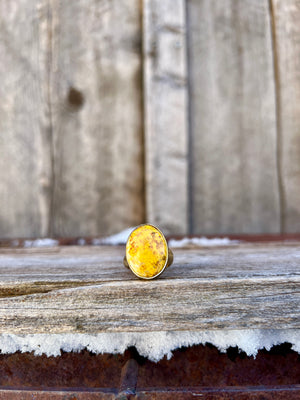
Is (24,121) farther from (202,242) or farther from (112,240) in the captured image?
(202,242)

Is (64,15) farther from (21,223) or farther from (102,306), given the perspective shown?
(102,306)

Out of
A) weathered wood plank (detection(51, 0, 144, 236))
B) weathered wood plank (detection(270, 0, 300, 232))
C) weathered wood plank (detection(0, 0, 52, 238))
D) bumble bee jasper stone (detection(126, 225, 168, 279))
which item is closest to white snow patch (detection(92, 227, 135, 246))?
weathered wood plank (detection(51, 0, 144, 236))

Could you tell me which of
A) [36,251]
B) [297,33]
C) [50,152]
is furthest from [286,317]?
[297,33]

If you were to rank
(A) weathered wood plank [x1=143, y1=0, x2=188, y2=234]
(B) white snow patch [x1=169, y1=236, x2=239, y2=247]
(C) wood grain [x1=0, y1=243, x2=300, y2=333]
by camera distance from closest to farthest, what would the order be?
(C) wood grain [x1=0, y1=243, x2=300, y2=333]
(B) white snow patch [x1=169, y1=236, x2=239, y2=247]
(A) weathered wood plank [x1=143, y1=0, x2=188, y2=234]

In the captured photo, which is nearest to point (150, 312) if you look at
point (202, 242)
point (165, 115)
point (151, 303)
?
point (151, 303)

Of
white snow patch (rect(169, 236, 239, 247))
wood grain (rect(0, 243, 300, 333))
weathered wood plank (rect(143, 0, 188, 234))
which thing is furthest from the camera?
weathered wood plank (rect(143, 0, 188, 234))

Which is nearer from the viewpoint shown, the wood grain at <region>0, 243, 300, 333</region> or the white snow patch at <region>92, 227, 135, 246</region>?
the wood grain at <region>0, 243, 300, 333</region>

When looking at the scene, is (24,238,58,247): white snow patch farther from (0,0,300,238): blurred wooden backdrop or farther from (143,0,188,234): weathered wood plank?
(143,0,188,234): weathered wood plank

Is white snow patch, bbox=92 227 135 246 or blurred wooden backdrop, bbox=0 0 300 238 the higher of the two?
blurred wooden backdrop, bbox=0 0 300 238
